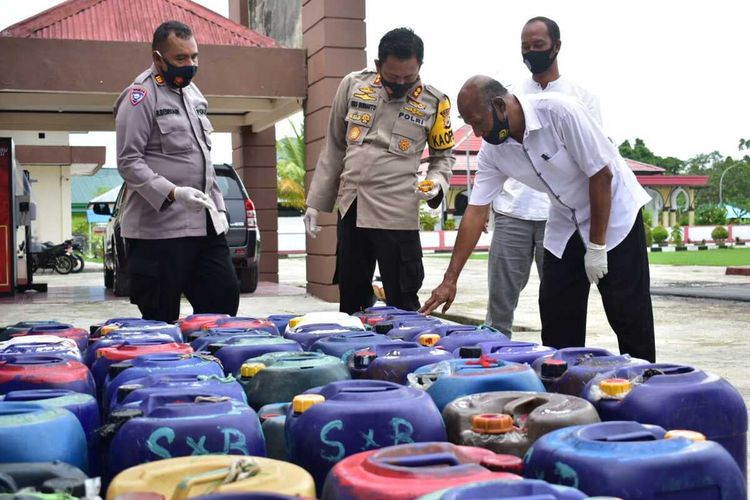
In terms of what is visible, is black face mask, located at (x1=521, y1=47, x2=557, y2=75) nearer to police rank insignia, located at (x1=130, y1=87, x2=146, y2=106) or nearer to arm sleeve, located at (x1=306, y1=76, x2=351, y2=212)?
arm sleeve, located at (x1=306, y1=76, x2=351, y2=212)

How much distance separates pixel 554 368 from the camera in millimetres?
2377

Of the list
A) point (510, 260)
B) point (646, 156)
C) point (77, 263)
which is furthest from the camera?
point (646, 156)

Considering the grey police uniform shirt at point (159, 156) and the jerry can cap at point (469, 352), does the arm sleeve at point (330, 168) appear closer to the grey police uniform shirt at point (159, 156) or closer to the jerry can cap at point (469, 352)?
the grey police uniform shirt at point (159, 156)

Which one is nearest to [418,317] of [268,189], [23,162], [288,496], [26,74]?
[288,496]

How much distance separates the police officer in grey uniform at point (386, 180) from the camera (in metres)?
4.43

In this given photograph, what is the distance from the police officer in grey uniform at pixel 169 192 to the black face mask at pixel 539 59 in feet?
5.04

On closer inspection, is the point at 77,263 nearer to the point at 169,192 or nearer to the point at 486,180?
the point at 169,192

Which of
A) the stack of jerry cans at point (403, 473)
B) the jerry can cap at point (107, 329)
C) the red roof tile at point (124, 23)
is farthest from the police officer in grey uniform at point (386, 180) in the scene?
the red roof tile at point (124, 23)

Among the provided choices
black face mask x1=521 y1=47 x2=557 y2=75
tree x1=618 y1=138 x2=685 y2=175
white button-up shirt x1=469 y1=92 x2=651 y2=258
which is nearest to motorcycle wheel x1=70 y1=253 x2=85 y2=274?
black face mask x1=521 y1=47 x2=557 y2=75

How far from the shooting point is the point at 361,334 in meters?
3.03

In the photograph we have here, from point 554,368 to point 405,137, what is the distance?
2.27m

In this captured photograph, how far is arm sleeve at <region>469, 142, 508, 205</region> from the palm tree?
40626mm

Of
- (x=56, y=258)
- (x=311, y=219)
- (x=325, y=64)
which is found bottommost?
(x=56, y=258)

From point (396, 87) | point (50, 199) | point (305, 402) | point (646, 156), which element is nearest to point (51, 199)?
point (50, 199)
